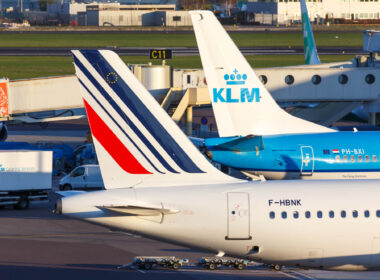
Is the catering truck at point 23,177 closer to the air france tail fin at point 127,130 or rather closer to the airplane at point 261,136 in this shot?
the airplane at point 261,136

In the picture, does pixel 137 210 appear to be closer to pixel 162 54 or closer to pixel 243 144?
pixel 243 144

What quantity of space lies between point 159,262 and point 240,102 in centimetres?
1263

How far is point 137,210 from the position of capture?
25797mm

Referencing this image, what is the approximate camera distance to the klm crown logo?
43.5 m

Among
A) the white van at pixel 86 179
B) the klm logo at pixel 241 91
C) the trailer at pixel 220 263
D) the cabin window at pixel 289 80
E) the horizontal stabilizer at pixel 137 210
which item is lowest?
the white van at pixel 86 179

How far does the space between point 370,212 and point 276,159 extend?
14360 mm

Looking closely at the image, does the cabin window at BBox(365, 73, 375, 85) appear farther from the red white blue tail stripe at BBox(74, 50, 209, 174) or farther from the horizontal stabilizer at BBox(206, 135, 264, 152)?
the red white blue tail stripe at BBox(74, 50, 209, 174)

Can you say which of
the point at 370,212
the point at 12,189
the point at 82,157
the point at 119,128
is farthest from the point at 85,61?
the point at 82,157

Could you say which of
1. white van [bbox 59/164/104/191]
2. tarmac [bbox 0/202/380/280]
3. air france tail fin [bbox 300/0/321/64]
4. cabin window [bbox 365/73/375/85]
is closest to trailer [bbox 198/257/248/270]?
tarmac [bbox 0/202/380/280]

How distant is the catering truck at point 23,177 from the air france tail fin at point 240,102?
429 inches

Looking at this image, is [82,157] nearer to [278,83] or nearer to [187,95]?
[187,95]

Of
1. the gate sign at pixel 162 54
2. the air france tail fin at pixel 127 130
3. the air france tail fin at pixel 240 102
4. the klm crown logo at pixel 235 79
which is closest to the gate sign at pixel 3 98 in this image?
the gate sign at pixel 162 54

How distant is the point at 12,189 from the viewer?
156 feet

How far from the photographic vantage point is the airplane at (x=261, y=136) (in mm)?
41531
